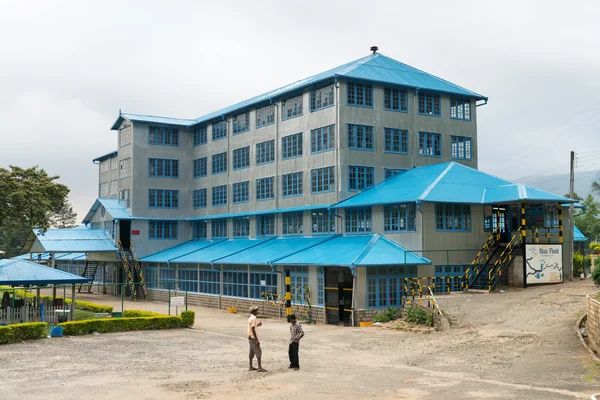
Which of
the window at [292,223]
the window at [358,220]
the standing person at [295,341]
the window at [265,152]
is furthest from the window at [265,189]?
the standing person at [295,341]

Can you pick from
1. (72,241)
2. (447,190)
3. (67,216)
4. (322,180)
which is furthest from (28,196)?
(67,216)

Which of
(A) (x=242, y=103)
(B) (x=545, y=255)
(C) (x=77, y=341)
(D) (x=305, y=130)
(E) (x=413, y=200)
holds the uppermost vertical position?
(A) (x=242, y=103)

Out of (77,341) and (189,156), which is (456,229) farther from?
(189,156)

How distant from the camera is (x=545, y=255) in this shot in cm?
3647

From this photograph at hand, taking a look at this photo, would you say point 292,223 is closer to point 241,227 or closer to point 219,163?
point 241,227

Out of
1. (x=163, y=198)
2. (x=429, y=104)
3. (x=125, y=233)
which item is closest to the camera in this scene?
(x=429, y=104)

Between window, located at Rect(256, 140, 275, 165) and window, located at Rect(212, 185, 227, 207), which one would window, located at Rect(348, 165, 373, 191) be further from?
window, located at Rect(212, 185, 227, 207)

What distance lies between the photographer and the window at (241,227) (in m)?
52.1

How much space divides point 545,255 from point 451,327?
437 inches

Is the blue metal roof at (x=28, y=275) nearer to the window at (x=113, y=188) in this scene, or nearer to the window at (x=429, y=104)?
the window at (x=429, y=104)

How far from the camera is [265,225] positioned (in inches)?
1956

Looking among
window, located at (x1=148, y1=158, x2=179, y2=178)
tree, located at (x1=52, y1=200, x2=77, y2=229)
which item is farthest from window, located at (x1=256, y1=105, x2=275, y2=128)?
tree, located at (x1=52, y1=200, x2=77, y2=229)

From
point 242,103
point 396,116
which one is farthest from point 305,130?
point 242,103

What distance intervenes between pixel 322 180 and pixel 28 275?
18.7 meters
